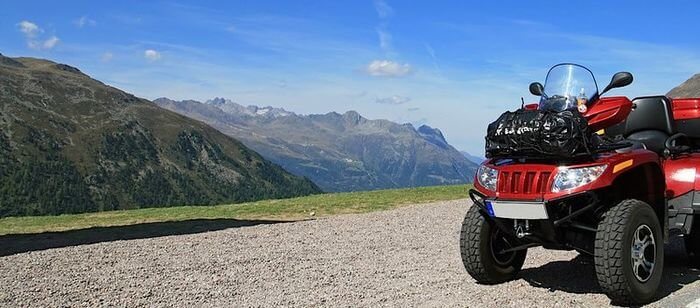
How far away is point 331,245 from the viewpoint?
10.7 meters

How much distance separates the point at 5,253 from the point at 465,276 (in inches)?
317

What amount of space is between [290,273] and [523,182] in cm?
344

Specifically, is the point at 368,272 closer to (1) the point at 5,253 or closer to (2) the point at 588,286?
(2) the point at 588,286

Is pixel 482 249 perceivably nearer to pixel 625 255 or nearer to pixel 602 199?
pixel 602 199

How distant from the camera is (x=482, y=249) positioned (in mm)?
6812

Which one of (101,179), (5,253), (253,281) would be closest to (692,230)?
(253,281)

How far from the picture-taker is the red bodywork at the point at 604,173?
598 cm

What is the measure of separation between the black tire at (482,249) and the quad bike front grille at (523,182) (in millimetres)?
661

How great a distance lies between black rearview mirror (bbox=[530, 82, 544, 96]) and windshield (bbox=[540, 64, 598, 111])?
15cm

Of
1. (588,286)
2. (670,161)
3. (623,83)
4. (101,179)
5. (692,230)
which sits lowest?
(101,179)

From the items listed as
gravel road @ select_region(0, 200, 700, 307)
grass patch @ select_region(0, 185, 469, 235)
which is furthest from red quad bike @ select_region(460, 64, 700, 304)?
grass patch @ select_region(0, 185, 469, 235)

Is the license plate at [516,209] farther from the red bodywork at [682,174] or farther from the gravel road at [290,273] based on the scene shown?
the red bodywork at [682,174]

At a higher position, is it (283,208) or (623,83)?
(623,83)

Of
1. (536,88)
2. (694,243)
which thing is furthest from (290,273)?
(694,243)
